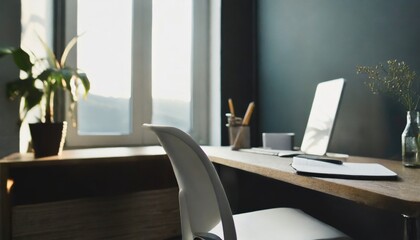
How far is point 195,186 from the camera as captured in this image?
915mm

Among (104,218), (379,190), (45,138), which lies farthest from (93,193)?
(379,190)

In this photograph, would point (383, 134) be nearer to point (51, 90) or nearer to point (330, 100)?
point (330, 100)

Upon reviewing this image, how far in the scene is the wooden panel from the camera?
4.58ft

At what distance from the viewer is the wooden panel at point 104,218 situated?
140 centimetres

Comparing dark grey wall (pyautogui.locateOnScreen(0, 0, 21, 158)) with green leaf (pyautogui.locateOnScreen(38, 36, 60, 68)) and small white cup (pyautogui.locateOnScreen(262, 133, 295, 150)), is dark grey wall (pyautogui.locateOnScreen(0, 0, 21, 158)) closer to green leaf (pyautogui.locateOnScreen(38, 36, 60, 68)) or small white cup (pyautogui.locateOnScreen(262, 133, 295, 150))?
green leaf (pyautogui.locateOnScreen(38, 36, 60, 68))

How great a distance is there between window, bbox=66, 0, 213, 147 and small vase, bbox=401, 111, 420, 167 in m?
1.57

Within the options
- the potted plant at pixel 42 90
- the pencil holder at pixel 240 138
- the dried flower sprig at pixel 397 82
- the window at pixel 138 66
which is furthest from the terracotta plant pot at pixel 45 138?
the dried flower sprig at pixel 397 82

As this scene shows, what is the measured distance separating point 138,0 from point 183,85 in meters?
0.70

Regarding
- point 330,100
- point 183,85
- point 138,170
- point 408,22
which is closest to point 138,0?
point 183,85

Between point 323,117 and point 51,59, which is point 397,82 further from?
point 51,59

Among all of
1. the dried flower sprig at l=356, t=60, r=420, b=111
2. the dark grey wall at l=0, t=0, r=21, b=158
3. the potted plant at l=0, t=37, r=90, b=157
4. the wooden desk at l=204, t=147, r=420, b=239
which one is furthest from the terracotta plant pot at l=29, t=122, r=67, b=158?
the dried flower sprig at l=356, t=60, r=420, b=111

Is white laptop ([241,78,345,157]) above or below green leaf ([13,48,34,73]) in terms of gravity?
below

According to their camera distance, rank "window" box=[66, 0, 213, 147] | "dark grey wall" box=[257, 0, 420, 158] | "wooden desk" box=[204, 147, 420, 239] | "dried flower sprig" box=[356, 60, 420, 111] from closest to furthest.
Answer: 1. "wooden desk" box=[204, 147, 420, 239]
2. "dried flower sprig" box=[356, 60, 420, 111]
3. "dark grey wall" box=[257, 0, 420, 158]
4. "window" box=[66, 0, 213, 147]

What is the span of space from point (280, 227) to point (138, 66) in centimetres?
155
